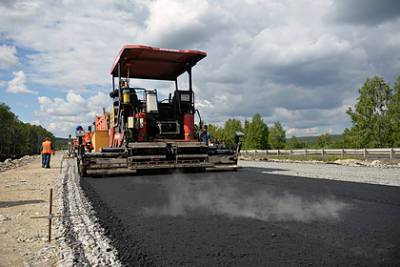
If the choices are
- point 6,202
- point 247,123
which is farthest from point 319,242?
point 247,123

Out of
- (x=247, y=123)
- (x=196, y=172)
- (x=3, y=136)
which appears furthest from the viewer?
(x=3, y=136)

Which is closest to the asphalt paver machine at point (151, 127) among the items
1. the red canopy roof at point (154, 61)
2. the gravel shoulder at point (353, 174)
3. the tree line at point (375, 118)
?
the red canopy roof at point (154, 61)

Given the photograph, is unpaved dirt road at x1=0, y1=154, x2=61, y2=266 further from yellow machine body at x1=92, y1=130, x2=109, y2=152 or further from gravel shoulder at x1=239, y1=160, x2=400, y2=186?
gravel shoulder at x1=239, y1=160, x2=400, y2=186

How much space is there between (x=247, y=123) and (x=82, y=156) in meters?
58.7

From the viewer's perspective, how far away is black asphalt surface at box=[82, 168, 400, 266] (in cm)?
312

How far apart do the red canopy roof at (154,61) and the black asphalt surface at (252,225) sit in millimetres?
4198

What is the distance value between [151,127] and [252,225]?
651 cm

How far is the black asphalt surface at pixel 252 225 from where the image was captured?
3.12m

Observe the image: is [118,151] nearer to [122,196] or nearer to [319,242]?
[122,196]

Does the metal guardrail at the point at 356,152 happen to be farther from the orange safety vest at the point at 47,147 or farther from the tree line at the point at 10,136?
the tree line at the point at 10,136

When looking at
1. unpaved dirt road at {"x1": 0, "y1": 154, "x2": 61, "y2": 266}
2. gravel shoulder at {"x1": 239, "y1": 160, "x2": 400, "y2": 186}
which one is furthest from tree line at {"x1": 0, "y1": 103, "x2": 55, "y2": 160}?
unpaved dirt road at {"x1": 0, "y1": 154, "x2": 61, "y2": 266}

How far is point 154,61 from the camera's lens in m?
10.7

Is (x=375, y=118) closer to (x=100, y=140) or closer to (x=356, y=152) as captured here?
(x=356, y=152)

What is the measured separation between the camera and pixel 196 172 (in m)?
10.7
